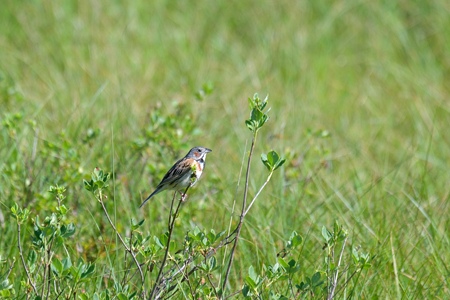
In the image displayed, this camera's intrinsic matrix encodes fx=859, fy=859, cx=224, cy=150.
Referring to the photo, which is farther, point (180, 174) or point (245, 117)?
point (245, 117)

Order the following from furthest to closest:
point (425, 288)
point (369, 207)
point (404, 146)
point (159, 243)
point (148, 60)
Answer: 1. point (148, 60)
2. point (404, 146)
3. point (369, 207)
4. point (425, 288)
5. point (159, 243)

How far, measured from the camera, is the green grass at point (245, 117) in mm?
4008

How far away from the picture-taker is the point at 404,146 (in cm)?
606

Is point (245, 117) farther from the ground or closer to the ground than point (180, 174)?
farther from the ground

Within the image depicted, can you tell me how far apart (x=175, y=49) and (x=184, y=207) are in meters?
3.00

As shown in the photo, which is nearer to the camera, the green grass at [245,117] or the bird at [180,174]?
the bird at [180,174]

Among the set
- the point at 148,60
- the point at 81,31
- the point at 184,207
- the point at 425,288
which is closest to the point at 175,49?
the point at 148,60

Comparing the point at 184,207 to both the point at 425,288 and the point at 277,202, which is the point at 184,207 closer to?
the point at 277,202

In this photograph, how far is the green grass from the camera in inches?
158

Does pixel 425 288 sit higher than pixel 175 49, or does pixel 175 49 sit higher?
pixel 175 49

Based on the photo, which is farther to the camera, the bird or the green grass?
the green grass

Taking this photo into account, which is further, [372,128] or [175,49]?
[175,49]

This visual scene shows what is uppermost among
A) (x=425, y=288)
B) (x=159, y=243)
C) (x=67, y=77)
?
(x=67, y=77)

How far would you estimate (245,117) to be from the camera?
6148 millimetres
